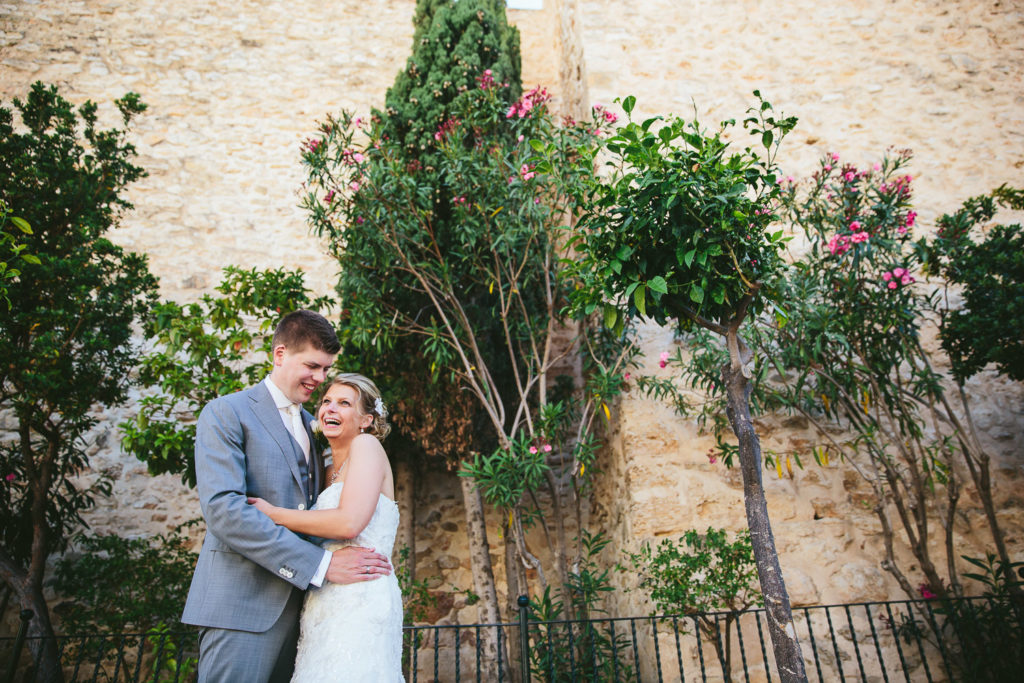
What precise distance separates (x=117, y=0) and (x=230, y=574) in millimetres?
7789

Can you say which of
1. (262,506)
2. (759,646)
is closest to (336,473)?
(262,506)

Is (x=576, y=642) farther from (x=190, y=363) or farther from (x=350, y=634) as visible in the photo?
(x=190, y=363)

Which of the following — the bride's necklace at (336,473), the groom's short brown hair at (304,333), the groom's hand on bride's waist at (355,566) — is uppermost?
the groom's short brown hair at (304,333)

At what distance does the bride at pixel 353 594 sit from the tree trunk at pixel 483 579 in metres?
2.42

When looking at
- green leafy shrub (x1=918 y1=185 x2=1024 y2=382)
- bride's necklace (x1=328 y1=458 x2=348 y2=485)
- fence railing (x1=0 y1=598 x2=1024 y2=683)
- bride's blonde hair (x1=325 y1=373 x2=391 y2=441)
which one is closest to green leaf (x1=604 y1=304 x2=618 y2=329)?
bride's blonde hair (x1=325 y1=373 x2=391 y2=441)

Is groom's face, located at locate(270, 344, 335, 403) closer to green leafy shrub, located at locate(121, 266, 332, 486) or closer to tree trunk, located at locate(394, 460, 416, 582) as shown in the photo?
green leafy shrub, located at locate(121, 266, 332, 486)

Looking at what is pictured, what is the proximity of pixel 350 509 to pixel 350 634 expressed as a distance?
1.19 ft

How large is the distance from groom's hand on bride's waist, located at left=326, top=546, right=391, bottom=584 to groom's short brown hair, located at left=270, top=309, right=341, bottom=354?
0.68 metres

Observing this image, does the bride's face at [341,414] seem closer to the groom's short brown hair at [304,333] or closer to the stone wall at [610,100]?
the groom's short brown hair at [304,333]

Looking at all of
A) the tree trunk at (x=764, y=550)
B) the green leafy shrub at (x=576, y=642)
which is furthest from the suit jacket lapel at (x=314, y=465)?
the green leafy shrub at (x=576, y=642)

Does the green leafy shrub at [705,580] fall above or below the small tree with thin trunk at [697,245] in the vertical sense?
below

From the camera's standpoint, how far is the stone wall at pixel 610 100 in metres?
4.54

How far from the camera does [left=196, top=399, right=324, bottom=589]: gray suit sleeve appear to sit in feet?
5.98

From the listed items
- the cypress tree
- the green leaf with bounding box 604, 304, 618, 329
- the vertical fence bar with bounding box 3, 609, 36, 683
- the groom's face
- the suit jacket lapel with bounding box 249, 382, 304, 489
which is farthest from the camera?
the cypress tree
